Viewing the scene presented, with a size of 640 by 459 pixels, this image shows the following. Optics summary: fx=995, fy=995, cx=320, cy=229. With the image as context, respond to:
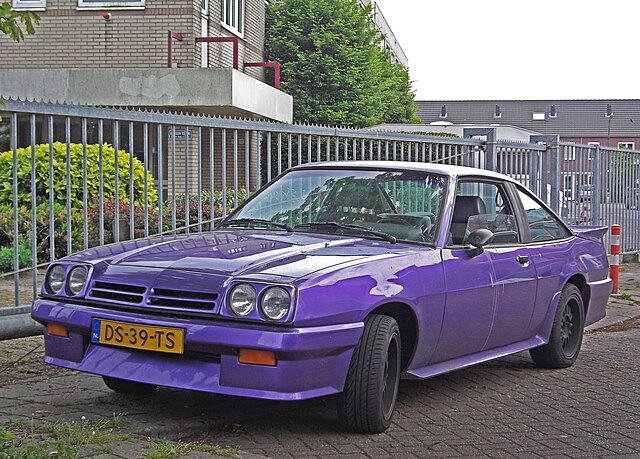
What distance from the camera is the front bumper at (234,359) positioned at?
15.4 feet

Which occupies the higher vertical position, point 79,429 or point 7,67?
point 7,67

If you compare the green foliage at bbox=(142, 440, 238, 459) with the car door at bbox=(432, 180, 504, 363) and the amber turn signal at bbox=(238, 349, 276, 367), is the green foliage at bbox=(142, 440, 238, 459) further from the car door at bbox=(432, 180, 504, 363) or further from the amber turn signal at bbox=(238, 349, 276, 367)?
the car door at bbox=(432, 180, 504, 363)

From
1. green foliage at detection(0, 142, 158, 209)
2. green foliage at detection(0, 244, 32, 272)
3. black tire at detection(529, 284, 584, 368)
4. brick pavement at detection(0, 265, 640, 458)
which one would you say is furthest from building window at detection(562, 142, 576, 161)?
green foliage at detection(0, 244, 32, 272)

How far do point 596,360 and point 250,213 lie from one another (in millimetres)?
3193

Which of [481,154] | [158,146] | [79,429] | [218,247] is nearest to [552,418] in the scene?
[218,247]

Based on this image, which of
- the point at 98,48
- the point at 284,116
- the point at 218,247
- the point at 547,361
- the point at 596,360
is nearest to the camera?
the point at 218,247

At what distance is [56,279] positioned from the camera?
5.43 meters

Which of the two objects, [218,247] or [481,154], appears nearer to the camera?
[218,247]

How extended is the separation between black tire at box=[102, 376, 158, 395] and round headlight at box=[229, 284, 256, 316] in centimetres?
133

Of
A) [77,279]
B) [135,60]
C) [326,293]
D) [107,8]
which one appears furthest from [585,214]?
[107,8]

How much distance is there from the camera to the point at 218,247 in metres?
5.51

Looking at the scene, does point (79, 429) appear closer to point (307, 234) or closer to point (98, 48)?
point (307, 234)

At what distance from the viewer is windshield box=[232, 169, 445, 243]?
19.9 feet

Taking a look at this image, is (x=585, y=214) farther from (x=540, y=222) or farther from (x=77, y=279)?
(x=77, y=279)
